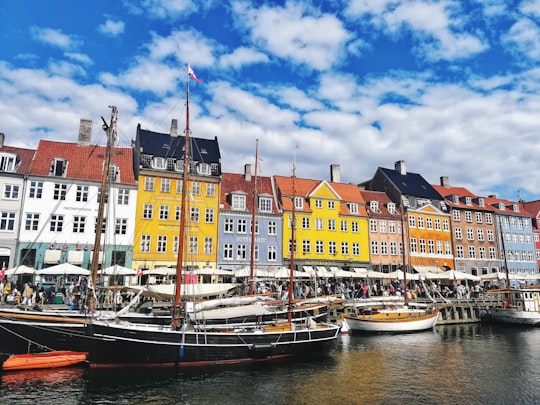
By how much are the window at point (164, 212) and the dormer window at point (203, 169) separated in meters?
5.13

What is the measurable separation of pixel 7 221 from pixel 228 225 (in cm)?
2017

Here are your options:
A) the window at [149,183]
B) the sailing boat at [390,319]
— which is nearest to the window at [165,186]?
the window at [149,183]

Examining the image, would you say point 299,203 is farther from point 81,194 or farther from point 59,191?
point 59,191

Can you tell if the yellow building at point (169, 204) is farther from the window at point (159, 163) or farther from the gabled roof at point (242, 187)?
the gabled roof at point (242, 187)

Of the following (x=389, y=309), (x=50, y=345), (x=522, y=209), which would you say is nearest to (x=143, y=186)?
(x=50, y=345)

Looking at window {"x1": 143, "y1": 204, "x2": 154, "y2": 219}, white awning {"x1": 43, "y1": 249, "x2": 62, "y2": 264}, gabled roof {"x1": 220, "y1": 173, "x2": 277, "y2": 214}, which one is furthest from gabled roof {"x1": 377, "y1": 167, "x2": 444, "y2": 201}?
white awning {"x1": 43, "y1": 249, "x2": 62, "y2": 264}

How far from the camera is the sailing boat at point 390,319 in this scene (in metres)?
31.4

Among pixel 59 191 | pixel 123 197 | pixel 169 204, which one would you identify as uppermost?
pixel 59 191

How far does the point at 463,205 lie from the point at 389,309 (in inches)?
1229

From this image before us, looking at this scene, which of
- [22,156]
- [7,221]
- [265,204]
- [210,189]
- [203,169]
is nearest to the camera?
[7,221]

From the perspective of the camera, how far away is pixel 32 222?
36656mm

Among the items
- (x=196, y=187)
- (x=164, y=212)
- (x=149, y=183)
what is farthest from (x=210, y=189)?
(x=149, y=183)

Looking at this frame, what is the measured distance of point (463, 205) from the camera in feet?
188

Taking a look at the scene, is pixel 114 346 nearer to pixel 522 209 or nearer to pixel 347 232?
pixel 347 232
